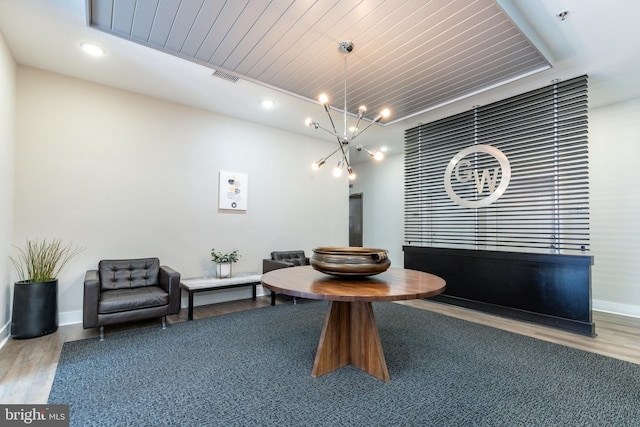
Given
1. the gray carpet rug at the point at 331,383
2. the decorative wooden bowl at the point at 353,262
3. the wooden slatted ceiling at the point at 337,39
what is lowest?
the gray carpet rug at the point at 331,383

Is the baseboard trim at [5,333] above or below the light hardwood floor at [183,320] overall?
above

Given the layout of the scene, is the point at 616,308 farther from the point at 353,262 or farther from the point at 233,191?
the point at 233,191

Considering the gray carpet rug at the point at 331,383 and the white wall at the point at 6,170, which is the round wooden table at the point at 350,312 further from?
the white wall at the point at 6,170

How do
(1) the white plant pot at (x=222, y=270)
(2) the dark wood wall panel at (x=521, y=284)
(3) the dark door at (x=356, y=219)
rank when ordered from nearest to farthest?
(2) the dark wood wall panel at (x=521, y=284) < (1) the white plant pot at (x=222, y=270) < (3) the dark door at (x=356, y=219)

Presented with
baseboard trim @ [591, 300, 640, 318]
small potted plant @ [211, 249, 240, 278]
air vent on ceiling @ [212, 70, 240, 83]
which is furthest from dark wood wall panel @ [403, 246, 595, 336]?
air vent on ceiling @ [212, 70, 240, 83]

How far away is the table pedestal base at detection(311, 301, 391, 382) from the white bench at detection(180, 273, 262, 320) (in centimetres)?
209

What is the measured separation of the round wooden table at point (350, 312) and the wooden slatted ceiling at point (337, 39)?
2.13 m

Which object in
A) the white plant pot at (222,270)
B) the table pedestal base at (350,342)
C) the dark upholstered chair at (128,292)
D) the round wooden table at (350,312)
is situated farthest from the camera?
the white plant pot at (222,270)

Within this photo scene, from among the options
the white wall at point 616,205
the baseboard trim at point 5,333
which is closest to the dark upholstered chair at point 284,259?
the baseboard trim at point 5,333

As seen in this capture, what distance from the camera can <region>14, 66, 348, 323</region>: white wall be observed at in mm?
3486

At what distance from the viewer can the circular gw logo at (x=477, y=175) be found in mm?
4078

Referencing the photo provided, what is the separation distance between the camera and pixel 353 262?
2195 millimetres

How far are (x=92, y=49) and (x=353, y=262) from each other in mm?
3422

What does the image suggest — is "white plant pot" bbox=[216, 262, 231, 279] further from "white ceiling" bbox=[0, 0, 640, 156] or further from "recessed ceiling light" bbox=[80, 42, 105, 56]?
"recessed ceiling light" bbox=[80, 42, 105, 56]
